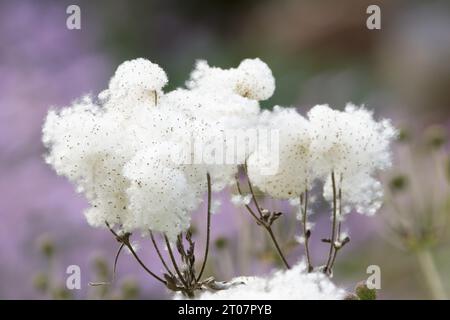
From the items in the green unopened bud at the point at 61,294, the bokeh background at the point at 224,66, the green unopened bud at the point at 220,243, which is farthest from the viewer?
the bokeh background at the point at 224,66

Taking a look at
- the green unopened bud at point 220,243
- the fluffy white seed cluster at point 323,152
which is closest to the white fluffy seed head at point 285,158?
the fluffy white seed cluster at point 323,152

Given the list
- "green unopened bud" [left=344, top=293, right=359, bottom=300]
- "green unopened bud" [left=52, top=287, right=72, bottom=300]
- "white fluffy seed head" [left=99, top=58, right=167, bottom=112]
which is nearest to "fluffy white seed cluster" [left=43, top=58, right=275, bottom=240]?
"white fluffy seed head" [left=99, top=58, right=167, bottom=112]

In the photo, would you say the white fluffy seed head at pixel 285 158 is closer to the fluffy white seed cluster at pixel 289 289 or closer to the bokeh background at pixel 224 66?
the fluffy white seed cluster at pixel 289 289

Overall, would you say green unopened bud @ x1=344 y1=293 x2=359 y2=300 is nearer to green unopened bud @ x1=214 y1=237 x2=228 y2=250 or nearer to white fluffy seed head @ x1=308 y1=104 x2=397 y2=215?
white fluffy seed head @ x1=308 y1=104 x2=397 y2=215

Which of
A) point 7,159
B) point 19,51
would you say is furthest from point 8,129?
point 19,51

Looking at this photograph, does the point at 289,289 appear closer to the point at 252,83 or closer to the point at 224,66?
the point at 252,83
